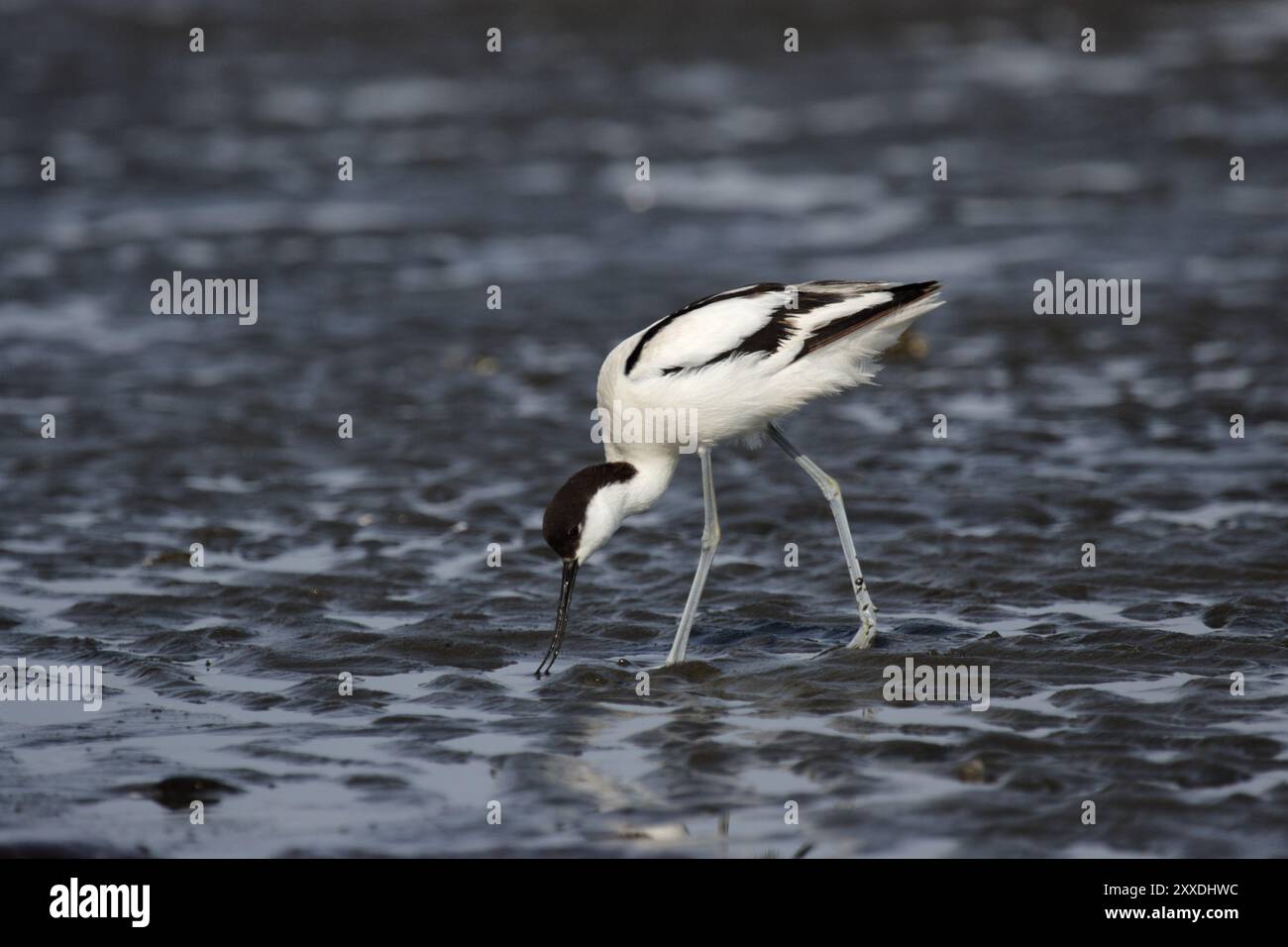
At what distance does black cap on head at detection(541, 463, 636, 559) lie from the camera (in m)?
7.51

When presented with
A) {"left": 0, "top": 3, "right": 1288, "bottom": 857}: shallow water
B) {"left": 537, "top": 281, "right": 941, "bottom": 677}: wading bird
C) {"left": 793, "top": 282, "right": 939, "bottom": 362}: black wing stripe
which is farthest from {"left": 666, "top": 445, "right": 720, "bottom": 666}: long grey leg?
{"left": 793, "top": 282, "right": 939, "bottom": 362}: black wing stripe

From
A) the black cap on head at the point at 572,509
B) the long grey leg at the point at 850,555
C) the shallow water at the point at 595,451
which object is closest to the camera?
the shallow water at the point at 595,451

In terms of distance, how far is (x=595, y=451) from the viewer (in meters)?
10.8

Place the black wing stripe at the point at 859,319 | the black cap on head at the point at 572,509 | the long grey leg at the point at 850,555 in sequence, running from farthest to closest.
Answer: the long grey leg at the point at 850,555, the black wing stripe at the point at 859,319, the black cap on head at the point at 572,509

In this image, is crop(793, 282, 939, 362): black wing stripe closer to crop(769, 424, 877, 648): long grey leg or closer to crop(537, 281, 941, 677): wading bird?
crop(537, 281, 941, 677): wading bird

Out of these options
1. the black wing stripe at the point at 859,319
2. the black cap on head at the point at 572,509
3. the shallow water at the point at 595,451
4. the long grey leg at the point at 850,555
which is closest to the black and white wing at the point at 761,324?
the black wing stripe at the point at 859,319

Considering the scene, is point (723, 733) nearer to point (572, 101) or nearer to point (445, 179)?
point (445, 179)

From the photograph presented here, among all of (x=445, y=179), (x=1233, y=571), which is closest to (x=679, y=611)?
(x=1233, y=571)

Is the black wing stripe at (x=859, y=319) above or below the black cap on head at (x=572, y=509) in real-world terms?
above

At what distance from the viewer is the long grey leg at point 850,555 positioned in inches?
305

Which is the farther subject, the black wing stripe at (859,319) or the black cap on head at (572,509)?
the black wing stripe at (859,319)

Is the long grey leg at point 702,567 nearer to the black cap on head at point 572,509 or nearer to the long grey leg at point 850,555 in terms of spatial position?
the long grey leg at point 850,555

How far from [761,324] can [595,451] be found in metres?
3.33

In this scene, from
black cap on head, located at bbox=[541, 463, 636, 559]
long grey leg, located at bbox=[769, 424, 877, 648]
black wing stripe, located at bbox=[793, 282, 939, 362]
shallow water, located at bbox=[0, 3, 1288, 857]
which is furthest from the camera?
long grey leg, located at bbox=[769, 424, 877, 648]
